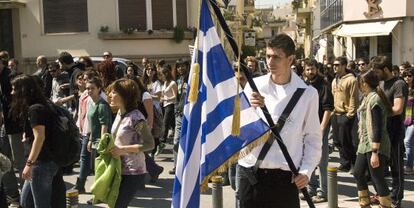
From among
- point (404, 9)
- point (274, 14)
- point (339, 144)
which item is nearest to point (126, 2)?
point (404, 9)

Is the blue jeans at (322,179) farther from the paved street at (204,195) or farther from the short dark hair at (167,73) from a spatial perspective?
the short dark hair at (167,73)

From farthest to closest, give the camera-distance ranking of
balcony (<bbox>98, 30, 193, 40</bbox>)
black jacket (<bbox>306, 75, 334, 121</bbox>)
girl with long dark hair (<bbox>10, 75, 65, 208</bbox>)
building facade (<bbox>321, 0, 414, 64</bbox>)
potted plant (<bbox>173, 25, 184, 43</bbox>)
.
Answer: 1. building facade (<bbox>321, 0, 414, 64</bbox>)
2. potted plant (<bbox>173, 25, 184, 43</bbox>)
3. balcony (<bbox>98, 30, 193, 40</bbox>)
4. black jacket (<bbox>306, 75, 334, 121</bbox>)
5. girl with long dark hair (<bbox>10, 75, 65, 208</bbox>)

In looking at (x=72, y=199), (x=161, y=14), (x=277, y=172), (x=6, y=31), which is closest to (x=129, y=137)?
(x=72, y=199)

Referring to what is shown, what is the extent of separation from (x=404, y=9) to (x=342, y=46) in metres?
7.65

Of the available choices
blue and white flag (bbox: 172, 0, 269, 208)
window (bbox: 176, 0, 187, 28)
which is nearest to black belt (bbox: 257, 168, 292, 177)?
blue and white flag (bbox: 172, 0, 269, 208)

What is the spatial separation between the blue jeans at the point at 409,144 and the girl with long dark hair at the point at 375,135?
3.06 meters

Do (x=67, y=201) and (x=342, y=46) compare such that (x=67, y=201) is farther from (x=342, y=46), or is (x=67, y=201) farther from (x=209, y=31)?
(x=342, y=46)

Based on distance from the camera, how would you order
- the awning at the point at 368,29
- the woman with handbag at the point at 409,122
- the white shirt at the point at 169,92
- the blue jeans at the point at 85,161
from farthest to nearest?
1. the awning at the point at 368,29
2. the white shirt at the point at 169,92
3. the woman with handbag at the point at 409,122
4. the blue jeans at the point at 85,161

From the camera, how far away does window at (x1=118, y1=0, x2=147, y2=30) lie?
21.6 m

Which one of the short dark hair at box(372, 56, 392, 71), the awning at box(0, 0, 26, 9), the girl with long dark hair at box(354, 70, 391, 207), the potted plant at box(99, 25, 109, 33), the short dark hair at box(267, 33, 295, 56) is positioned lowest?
the girl with long dark hair at box(354, 70, 391, 207)

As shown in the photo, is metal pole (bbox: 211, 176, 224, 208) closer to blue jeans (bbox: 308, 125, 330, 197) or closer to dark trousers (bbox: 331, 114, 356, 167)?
blue jeans (bbox: 308, 125, 330, 197)

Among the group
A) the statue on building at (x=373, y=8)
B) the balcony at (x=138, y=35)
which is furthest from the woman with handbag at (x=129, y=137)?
the statue on building at (x=373, y=8)

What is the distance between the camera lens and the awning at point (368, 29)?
24.4 m

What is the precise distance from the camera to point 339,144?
33.3 feet
